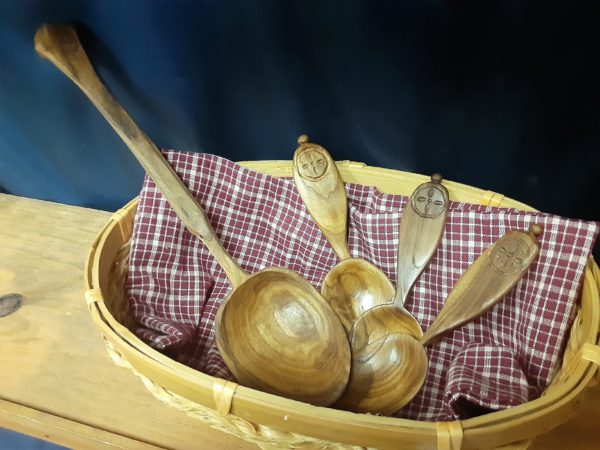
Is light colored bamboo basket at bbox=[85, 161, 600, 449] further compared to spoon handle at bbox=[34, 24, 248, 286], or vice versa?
spoon handle at bbox=[34, 24, 248, 286]

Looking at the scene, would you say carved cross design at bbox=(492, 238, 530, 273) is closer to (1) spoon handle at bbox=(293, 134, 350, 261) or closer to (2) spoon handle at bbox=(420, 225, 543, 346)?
(2) spoon handle at bbox=(420, 225, 543, 346)

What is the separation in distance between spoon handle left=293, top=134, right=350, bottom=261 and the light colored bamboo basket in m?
0.20

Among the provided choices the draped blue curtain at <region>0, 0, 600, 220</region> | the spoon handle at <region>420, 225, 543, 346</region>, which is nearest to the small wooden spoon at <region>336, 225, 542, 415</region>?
the spoon handle at <region>420, 225, 543, 346</region>

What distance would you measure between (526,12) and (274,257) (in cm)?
32

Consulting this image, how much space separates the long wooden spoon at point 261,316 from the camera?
473mm

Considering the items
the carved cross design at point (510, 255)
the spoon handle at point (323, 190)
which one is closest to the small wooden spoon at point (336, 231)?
the spoon handle at point (323, 190)

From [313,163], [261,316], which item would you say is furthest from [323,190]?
[261,316]

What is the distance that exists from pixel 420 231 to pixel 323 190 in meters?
Answer: 0.10

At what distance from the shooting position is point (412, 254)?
52 cm

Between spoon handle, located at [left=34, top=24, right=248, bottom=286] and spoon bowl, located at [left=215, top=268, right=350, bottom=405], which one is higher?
spoon handle, located at [left=34, top=24, right=248, bottom=286]

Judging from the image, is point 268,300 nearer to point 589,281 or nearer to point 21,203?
point 589,281

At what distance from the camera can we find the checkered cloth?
46 cm

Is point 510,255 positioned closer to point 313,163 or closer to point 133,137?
point 313,163

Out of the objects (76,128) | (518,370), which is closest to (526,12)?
(518,370)
